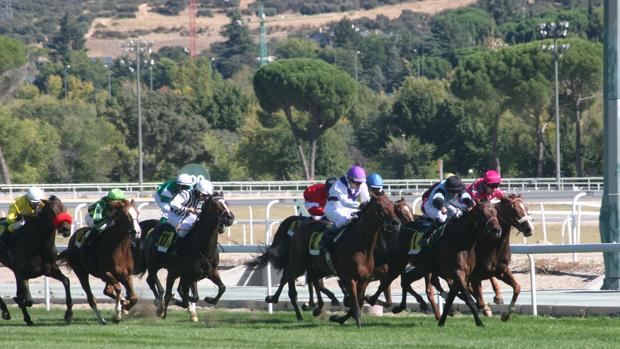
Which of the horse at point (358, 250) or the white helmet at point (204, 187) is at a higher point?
the white helmet at point (204, 187)

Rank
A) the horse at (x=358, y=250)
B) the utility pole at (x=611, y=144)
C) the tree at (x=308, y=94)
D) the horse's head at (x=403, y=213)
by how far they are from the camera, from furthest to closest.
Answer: the tree at (x=308, y=94) → the utility pole at (x=611, y=144) → the horse's head at (x=403, y=213) → the horse at (x=358, y=250)

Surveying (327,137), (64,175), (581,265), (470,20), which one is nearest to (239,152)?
(327,137)

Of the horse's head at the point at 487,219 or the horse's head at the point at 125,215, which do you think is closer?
the horse's head at the point at 487,219

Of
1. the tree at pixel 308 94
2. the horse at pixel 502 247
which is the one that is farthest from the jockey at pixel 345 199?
the tree at pixel 308 94

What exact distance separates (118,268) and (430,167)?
52.1m

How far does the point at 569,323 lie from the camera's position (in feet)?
48.9

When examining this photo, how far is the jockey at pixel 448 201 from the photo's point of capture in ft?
51.1

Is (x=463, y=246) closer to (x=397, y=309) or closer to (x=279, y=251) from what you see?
(x=397, y=309)

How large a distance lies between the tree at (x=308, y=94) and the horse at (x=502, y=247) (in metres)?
52.0

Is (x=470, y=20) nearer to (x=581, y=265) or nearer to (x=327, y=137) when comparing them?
(x=327, y=137)

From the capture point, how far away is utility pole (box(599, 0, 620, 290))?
17688mm

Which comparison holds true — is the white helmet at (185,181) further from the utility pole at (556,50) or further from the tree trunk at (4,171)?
the tree trunk at (4,171)

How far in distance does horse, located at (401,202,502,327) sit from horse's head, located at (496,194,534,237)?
25cm

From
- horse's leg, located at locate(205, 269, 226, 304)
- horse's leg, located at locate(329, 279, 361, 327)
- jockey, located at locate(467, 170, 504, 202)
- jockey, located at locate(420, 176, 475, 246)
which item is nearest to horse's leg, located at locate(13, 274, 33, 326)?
horse's leg, located at locate(205, 269, 226, 304)
